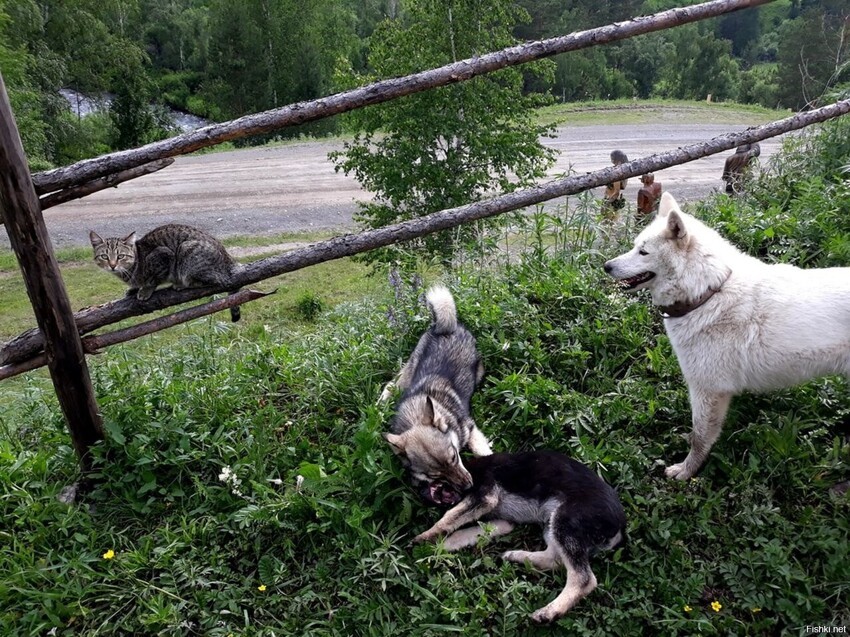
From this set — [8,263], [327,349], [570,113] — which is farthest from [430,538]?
[570,113]

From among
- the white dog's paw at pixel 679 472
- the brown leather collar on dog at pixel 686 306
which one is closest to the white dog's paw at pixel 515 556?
the white dog's paw at pixel 679 472

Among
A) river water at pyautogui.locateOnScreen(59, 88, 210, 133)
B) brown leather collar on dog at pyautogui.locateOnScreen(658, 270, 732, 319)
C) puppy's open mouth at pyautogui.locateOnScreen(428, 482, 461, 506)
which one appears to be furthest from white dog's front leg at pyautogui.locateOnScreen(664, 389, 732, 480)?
river water at pyautogui.locateOnScreen(59, 88, 210, 133)

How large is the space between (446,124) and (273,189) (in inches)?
396

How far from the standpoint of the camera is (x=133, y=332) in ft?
12.2

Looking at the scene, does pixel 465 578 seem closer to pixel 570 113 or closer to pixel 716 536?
pixel 716 536

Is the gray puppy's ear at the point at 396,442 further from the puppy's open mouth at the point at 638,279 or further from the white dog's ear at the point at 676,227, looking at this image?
the white dog's ear at the point at 676,227

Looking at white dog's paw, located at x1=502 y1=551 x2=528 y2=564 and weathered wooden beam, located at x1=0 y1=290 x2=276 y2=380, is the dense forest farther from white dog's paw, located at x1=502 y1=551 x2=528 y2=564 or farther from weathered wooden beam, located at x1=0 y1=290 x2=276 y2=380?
white dog's paw, located at x1=502 y1=551 x2=528 y2=564

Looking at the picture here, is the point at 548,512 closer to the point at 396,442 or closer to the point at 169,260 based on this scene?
the point at 396,442

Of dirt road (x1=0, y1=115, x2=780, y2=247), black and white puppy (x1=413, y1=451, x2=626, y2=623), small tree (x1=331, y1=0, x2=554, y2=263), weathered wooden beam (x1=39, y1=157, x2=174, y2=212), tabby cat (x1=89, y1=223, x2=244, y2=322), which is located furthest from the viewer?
dirt road (x1=0, y1=115, x2=780, y2=247)

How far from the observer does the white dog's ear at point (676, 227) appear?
3.33m

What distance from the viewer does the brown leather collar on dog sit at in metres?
3.39

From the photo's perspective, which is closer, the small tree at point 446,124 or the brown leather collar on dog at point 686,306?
the brown leather collar on dog at point 686,306

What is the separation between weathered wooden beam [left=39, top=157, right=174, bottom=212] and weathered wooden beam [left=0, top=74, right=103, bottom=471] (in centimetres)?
18

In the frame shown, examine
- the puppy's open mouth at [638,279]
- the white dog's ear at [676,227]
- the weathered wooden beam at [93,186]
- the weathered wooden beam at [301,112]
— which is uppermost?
the weathered wooden beam at [301,112]
